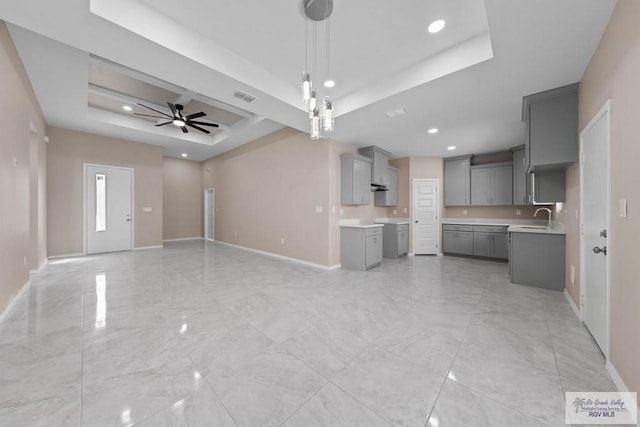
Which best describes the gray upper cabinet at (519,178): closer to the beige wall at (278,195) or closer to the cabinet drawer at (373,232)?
the cabinet drawer at (373,232)

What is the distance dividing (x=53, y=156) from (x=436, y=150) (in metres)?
9.15

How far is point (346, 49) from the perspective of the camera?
2.77 m

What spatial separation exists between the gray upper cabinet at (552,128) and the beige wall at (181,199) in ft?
31.9

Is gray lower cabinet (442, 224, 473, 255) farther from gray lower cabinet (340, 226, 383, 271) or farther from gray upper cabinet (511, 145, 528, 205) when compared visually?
gray lower cabinet (340, 226, 383, 271)

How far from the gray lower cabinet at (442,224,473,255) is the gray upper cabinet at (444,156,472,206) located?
0.70m

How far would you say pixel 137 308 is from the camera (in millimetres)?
2855

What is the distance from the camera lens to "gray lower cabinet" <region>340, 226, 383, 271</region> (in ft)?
15.8

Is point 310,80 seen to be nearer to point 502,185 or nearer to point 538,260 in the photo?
point 538,260

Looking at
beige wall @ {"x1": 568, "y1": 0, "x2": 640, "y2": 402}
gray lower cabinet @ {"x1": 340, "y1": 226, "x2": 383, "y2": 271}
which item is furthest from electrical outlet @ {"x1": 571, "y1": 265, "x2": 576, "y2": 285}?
gray lower cabinet @ {"x1": 340, "y1": 226, "x2": 383, "y2": 271}

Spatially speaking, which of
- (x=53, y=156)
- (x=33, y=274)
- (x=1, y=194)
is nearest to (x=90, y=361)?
(x=1, y=194)

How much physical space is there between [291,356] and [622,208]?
265 cm

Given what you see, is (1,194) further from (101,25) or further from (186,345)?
(186,345)

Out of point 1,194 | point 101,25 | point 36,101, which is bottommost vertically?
point 1,194

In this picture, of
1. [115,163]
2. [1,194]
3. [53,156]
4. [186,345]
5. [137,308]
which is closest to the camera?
[186,345]
